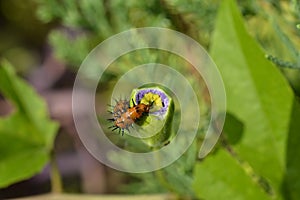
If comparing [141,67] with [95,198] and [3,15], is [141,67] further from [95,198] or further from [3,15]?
[3,15]

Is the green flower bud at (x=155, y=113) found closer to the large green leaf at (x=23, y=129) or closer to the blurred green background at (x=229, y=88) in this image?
the blurred green background at (x=229, y=88)

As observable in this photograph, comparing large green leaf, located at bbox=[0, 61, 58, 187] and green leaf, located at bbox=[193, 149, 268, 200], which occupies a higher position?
large green leaf, located at bbox=[0, 61, 58, 187]

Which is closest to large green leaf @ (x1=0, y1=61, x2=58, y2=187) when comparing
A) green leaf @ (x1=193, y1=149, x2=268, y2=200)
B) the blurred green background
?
the blurred green background

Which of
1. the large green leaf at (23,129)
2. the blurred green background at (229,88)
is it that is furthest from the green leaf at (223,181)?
the large green leaf at (23,129)

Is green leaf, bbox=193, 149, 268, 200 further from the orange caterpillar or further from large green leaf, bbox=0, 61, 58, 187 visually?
large green leaf, bbox=0, 61, 58, 187

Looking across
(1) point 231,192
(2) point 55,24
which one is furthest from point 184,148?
(2) point 55,24

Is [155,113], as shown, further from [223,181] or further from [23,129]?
[23,129]

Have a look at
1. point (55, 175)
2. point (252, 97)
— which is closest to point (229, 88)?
point (252, 97)
